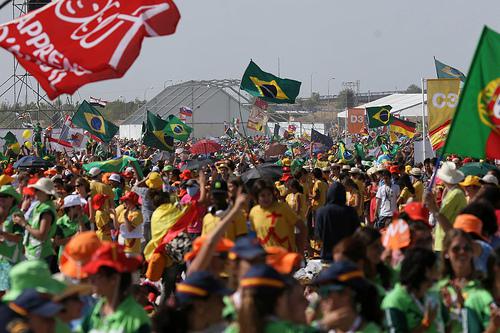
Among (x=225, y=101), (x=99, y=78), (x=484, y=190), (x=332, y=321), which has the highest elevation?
(x=225, y=101)

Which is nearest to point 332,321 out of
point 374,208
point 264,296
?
point 264,296

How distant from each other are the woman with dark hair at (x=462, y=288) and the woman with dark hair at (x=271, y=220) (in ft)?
9.88

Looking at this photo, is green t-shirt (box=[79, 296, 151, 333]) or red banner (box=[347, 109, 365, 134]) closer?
green t-shirt (box=[79, 296, 151, 333])

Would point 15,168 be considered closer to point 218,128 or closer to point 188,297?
point 188,297

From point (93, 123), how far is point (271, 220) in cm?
1456

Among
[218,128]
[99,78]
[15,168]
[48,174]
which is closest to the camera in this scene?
[99,78]

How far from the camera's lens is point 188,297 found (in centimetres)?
466

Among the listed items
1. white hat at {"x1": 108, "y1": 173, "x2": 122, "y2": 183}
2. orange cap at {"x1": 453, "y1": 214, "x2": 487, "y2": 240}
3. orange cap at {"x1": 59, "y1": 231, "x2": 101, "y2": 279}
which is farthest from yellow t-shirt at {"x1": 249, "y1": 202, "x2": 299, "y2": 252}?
white hat at {"x1": 108, "y1": 173, "x2": 122, "y2": 183}

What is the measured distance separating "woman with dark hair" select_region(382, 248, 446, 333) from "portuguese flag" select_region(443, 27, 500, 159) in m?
2.62

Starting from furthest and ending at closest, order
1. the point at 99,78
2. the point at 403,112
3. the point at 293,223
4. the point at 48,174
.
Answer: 1. the point at 403,112
2. the point at 48,174
3. the point at 293,223
4. the point at 99,78

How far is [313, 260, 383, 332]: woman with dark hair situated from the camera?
4.54 m

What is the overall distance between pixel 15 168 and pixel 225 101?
69.9 m

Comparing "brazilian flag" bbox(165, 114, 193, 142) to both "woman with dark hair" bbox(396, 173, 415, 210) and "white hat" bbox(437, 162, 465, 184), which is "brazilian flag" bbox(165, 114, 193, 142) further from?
"white hat" bbox(437, 162, 465, 184)

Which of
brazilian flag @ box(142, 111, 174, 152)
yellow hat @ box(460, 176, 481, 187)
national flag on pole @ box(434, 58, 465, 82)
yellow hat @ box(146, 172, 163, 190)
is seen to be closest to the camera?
yellow hat @ box(460, 176, 481, 187)
